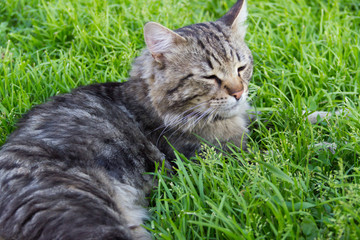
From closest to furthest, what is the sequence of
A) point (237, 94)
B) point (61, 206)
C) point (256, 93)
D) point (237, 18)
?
point (61, 206) < point (237, 94) < point (237, 18) < point (256, 93)

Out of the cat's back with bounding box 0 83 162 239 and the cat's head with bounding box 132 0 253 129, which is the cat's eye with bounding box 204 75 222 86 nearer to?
the cat's head with bounding box 132 0 253 129

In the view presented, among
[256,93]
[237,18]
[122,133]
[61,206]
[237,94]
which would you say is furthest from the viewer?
[256,93]

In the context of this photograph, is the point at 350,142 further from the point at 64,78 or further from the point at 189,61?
the point at 64,78

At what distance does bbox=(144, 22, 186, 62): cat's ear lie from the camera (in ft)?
9.69

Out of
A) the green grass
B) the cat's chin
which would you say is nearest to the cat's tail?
the green grass

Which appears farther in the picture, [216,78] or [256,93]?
[256,93]

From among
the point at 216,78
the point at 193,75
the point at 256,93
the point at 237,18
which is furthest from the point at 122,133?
the point at 256,93

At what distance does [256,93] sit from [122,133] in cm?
141

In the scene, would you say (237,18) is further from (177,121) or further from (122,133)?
(122,133)

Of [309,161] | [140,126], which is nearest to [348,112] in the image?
[309,161]

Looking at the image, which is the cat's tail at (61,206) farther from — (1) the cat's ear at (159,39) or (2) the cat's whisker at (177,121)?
(1) the cat's ear at (159,39)

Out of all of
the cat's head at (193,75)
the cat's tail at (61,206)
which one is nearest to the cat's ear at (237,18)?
the cat's head at (193,75)

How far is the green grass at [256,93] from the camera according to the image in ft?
7.41

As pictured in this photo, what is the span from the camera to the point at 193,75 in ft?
9.74
